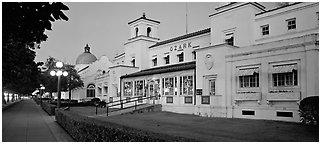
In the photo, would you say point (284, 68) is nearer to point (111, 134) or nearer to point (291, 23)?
point (291, 23)

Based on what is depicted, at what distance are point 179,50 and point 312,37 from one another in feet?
50.2

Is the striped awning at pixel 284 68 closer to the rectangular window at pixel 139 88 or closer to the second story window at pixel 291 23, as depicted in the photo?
the second story window at pixel 291 23

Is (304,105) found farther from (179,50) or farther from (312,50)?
(179,50)

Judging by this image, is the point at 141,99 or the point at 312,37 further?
the point at 141,99

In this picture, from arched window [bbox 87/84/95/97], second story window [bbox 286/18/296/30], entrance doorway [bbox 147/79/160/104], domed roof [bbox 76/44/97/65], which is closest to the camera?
second story window [bbox 286/18/296/30]

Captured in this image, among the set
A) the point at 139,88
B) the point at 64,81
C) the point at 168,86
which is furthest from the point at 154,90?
the point at 64,81

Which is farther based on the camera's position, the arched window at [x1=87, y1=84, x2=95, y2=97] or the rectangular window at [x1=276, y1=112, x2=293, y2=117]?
the arched window at [x1=87, y1=84, x2=95, y2=97]

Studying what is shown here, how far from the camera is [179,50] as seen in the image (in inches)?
1187

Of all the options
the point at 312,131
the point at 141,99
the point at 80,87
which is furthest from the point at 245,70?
the point at 80,87

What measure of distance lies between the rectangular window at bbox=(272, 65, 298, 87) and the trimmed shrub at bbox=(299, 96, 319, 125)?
2507 mm

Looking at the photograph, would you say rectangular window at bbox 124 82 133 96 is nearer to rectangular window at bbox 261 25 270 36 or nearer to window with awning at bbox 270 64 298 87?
rectangular window at bbox 261 25 270 36

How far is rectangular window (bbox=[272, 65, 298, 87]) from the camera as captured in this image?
17.1 metres

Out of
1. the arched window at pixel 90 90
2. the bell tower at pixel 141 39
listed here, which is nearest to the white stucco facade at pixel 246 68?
the bell tower at pixel 141 39

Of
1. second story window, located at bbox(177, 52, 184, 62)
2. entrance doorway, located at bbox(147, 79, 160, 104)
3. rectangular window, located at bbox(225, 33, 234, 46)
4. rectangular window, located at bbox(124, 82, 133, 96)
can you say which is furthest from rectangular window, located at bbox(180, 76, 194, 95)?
rectangular window, located at bbox(124, 82, 133, 96)
